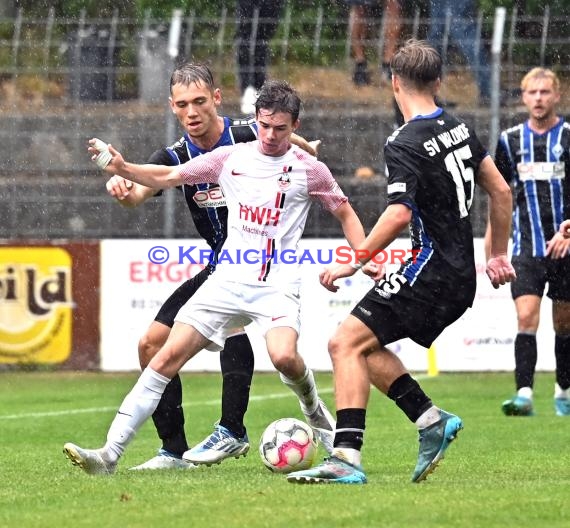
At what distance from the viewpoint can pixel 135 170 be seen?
22.4ft

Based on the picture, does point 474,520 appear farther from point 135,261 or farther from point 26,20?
point 26,20

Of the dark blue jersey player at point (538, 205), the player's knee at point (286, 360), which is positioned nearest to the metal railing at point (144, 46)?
the dark blue jersey player at point (538, 205)

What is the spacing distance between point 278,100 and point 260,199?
50cm

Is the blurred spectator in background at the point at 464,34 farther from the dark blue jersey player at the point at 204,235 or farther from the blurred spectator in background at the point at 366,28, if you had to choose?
the dark blue jersey player at the point at 204,235

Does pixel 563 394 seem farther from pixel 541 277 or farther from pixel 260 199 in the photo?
pixel 260 199

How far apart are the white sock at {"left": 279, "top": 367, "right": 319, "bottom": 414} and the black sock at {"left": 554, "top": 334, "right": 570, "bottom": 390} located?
381cm

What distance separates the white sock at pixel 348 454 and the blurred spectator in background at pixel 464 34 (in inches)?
415

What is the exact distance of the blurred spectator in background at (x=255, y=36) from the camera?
55.2 ft

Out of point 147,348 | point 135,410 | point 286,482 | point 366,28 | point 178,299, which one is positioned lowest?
point 286,482

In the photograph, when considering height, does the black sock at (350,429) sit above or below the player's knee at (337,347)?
below

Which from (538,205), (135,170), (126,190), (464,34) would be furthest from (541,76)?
(464,34)

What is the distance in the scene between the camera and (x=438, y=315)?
6.39 meters

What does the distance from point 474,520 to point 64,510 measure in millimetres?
1530

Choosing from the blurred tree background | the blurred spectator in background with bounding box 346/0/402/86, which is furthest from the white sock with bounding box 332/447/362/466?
the blurred tree background
